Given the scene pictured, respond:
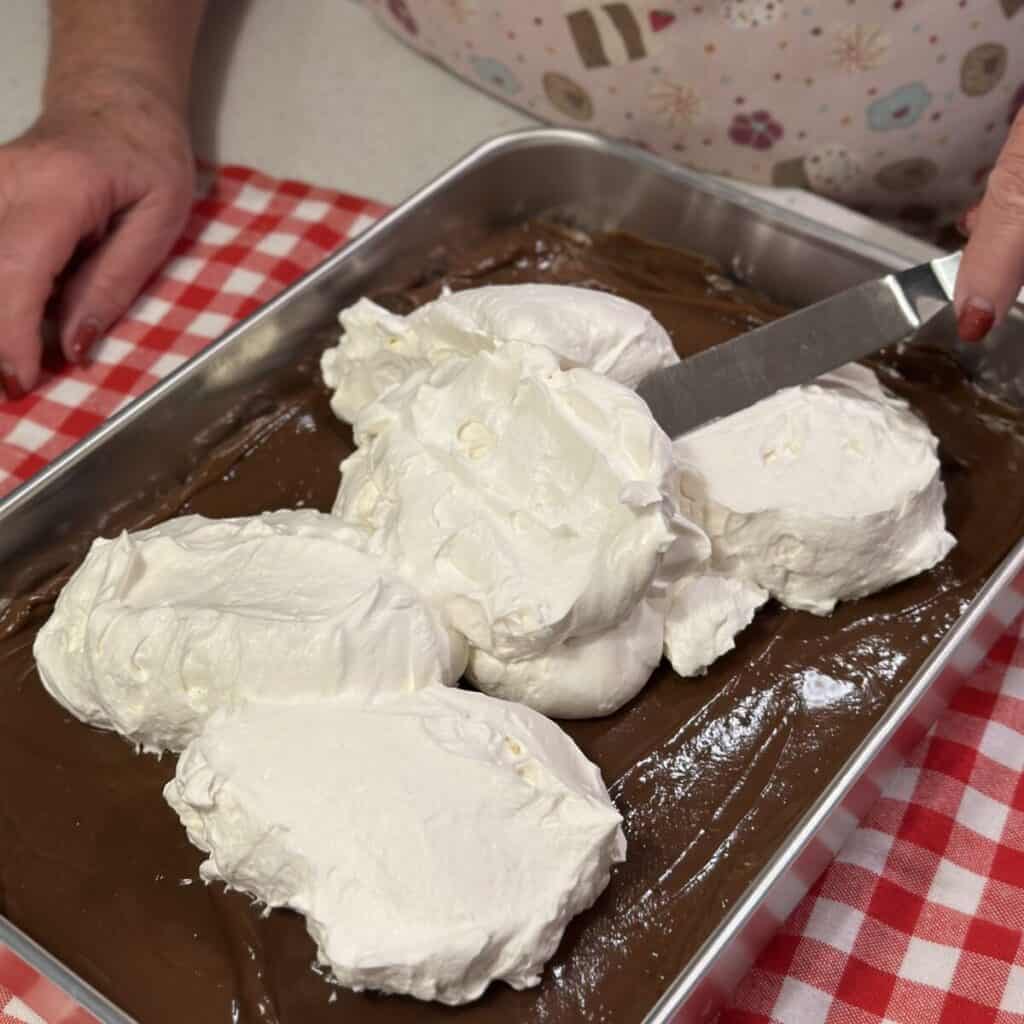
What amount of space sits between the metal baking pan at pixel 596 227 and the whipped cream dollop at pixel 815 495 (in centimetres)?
14

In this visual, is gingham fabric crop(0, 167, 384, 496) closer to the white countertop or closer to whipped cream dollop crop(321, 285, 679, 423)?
the white countertop

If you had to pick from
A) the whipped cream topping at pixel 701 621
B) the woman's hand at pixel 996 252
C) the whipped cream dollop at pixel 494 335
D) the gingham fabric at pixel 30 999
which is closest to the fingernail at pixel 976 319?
the woman's hand at pixel 996 252

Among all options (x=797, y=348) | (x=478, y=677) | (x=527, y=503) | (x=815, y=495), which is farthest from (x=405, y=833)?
(x=797, y=348)

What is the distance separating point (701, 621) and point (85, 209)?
4.15 feet

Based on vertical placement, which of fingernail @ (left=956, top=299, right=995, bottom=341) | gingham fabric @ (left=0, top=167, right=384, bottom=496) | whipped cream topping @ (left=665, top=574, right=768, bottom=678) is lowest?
whipped cream topping @ (left=665, top=574, right=768, bottom=678)

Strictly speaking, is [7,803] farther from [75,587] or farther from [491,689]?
[491,689]

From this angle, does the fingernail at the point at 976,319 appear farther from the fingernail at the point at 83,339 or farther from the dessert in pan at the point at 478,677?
the fingernail at the point at 83,339

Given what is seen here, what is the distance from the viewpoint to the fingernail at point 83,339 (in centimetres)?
190

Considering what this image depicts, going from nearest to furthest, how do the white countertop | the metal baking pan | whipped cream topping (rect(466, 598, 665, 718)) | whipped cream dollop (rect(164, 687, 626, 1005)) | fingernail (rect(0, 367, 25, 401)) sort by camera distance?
whipped cream dollop (rect(164, 687, 626, 1005)) → the metal baking pan → whipped cream topping (rect(466, 598, 665, 718)) → fingernail (rect(0, 367, 25, 401)) → the white countertop

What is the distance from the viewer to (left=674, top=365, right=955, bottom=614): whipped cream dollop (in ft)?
4.73

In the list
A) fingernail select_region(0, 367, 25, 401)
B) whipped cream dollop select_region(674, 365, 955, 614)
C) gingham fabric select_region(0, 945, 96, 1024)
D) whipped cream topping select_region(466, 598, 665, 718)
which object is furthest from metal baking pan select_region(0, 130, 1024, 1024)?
fingernail select_region(0, 367, 25, 401)

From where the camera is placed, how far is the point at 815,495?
57.1 inches

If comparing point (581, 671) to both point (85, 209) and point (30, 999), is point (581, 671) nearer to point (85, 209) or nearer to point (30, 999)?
point (30, 999)

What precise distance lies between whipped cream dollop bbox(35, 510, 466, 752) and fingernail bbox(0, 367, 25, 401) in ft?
1.93
